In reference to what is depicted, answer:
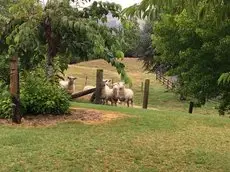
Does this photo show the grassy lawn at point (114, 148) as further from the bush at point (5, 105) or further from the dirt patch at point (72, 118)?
the bush at point (5, 105)

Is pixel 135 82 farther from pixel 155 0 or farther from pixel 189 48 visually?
pixel 155 0

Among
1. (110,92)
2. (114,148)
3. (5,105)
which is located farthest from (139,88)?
(114,148)

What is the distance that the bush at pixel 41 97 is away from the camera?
12508mm

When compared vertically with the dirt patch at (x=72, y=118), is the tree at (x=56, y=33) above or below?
above

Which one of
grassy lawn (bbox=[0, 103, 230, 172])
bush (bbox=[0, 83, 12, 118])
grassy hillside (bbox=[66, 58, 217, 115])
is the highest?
bush (bbox=[0, 83, 12, 118])

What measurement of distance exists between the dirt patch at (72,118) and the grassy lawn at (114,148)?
403 mm

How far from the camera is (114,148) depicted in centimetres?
966

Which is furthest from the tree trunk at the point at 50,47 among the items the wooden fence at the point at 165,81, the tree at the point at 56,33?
the wooden fence at the point at 165,81

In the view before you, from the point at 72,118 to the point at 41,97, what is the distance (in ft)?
3.49

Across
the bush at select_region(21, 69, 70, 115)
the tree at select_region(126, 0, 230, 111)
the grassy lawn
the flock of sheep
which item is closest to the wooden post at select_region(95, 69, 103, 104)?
the flock of sheep

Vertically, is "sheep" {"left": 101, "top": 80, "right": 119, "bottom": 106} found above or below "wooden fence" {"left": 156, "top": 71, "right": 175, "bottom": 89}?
above

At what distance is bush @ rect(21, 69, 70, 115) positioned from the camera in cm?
1251

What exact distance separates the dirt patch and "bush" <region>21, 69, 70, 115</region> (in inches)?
8.2

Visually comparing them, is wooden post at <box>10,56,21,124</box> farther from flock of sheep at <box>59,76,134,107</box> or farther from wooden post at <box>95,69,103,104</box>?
flock of sheep at <box>59,76,134,107</box>
